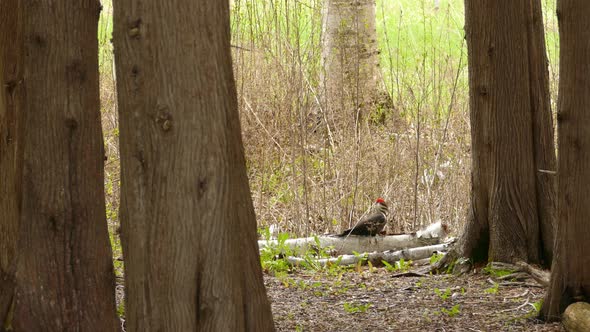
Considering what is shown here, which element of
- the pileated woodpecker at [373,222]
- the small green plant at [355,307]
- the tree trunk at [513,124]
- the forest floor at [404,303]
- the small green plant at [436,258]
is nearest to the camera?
the forest floor at [404,303]

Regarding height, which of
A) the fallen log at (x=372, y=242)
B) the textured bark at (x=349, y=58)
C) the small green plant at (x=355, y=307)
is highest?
the textured bark at (x=349, y=58)

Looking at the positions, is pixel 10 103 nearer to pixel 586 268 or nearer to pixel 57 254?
pixel 57 254

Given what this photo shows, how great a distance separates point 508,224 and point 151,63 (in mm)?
3614

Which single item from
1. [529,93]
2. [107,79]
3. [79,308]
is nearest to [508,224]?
[529,93]

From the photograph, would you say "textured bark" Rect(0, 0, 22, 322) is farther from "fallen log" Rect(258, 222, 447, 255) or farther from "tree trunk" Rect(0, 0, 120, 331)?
"fallen log" Rect(258, 222, 447, 255)

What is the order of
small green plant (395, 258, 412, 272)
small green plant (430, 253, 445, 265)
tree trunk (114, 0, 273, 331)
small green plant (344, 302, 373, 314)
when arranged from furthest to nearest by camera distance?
small green plant (395, 258, 412, 272), small green plant (430, 253, 445, 265), small green plant (344, 302, 373, 314), tree trunk (114, 0, 273, 331)

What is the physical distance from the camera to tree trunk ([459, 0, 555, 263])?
6410 millimetres

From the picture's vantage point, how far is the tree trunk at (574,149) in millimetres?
4895

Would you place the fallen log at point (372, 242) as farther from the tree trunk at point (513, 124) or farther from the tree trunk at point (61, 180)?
the tree trunk at point (61, 180)

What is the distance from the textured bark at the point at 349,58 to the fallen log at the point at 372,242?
1698mm

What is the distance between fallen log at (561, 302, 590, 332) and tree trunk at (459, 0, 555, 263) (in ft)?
5.06

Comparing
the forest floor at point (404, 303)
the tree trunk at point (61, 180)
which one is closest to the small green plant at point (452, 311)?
the forest floor at point (404, 303)

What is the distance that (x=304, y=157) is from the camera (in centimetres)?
853

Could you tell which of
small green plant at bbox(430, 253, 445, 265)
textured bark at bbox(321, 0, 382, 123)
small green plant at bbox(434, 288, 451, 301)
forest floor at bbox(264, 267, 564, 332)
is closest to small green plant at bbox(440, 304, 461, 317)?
forest floor at bbox(264, 267, 564, 332)
